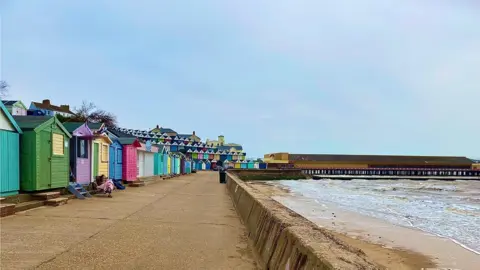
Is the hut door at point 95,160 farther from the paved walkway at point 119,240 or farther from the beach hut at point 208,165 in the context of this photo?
the beach hut at point 208,165

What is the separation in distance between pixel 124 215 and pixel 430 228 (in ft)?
35.9

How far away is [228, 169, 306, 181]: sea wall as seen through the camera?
213 feet

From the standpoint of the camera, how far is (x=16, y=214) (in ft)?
30.6

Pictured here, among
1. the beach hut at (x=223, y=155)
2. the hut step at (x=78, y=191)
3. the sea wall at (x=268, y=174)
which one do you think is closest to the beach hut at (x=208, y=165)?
the beach hut at (x=223, y=155)

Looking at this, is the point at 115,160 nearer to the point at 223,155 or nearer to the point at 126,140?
the point at 126,140

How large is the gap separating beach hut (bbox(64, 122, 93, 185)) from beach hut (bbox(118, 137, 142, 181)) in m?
5.43

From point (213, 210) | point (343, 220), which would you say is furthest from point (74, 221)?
point (343, 220)

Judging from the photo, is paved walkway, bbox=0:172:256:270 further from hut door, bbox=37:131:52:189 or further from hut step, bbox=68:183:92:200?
hut step, bbox=68:183:92:200

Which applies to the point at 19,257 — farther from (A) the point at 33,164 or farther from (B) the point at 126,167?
(B) the point at 126,167

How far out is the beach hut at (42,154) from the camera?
1091 centimetres

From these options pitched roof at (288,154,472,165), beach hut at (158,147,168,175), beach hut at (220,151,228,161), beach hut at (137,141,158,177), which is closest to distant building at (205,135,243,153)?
beach hut at (220,151,228,161)

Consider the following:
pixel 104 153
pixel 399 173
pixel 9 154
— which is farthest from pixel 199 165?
pixel 9 154

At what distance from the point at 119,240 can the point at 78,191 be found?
25.0 ft

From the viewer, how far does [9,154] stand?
10.2 m
